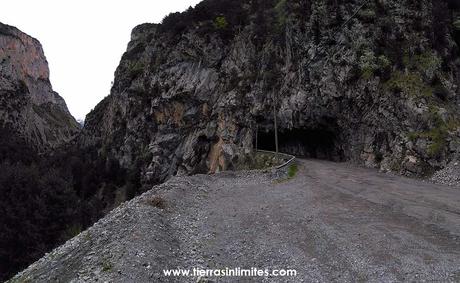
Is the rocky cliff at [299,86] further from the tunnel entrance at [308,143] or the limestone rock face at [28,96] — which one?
the limestone rock face at [28,96]

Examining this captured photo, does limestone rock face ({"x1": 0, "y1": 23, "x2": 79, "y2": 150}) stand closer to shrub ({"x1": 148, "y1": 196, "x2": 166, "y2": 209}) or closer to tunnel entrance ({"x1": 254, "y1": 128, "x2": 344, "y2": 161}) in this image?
tunnel entrance ({"x1": 254, "y1": 128, "x2": 344, "y2": 161})

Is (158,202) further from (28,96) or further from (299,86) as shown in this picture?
(28,96)

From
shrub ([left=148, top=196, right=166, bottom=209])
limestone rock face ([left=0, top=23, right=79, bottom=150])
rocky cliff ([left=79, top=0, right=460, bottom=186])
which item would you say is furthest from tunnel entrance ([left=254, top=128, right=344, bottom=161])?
limestone rock face ([left=0, top=23, right=79, bottom=150])

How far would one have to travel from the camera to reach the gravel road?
10891 millimetres

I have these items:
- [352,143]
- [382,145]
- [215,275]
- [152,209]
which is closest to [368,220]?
[215,275]

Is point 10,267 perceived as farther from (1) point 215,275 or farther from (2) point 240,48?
(2) point 240,48

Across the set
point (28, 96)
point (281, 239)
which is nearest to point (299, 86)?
point (281, 239)

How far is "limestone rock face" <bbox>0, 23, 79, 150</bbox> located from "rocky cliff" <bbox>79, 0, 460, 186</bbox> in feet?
178

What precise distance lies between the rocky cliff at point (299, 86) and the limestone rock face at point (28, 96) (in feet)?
178

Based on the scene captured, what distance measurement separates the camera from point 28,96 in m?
127

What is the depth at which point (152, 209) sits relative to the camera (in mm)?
17375

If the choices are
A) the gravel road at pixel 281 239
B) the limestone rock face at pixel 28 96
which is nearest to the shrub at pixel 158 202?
the gravel road at pixel 281 239

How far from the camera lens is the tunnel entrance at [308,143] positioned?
46594 mm

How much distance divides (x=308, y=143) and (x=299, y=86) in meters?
9.11
